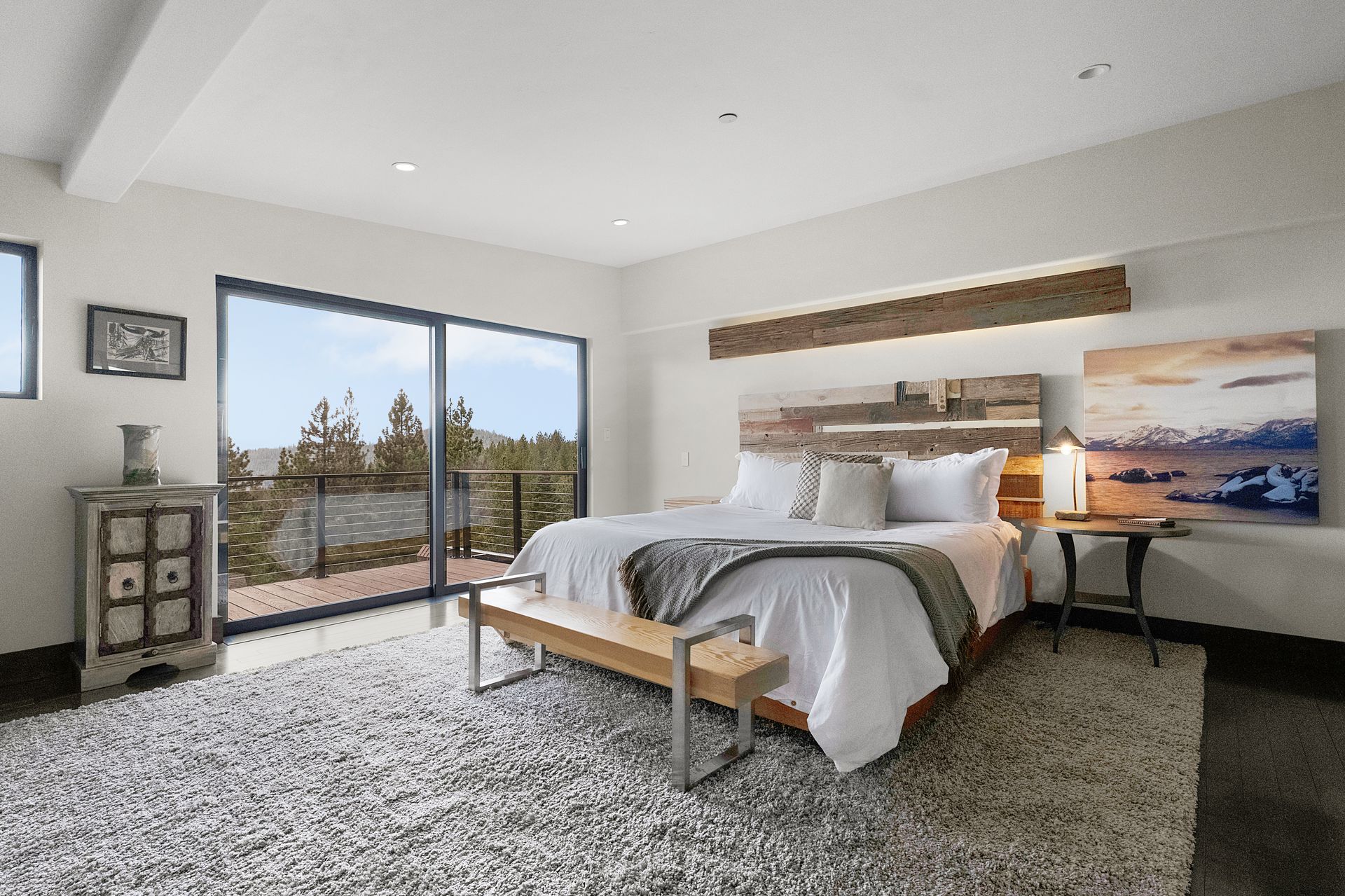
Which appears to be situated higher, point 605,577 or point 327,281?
point 327,281

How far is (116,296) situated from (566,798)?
11.7ft

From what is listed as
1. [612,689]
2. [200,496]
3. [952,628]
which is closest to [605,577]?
[612,689]

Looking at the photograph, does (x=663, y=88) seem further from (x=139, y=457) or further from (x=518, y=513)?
(x=518, y=513)

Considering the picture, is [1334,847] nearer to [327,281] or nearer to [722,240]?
[722,240]

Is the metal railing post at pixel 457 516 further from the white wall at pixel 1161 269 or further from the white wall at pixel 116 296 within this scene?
the white wall at pixel 1161 269

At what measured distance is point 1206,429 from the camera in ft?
11.4

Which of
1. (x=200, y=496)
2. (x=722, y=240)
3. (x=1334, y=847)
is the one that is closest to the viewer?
(x=1334, y=847)

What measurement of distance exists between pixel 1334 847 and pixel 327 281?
206 inches

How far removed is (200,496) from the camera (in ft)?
11.4

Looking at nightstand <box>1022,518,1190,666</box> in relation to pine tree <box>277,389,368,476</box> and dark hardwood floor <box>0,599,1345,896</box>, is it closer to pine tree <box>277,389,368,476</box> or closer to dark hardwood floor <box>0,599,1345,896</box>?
dark hardwood floor <box>0,599,1345,896</box>

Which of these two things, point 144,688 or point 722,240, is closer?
point 144,688

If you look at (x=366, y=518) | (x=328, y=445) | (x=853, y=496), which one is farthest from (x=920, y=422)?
(x=328, y=445)

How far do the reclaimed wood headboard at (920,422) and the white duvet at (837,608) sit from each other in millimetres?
878

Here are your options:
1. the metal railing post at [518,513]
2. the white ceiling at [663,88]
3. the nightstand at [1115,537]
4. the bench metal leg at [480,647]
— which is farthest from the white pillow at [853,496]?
the metal railing post at [518,513]
